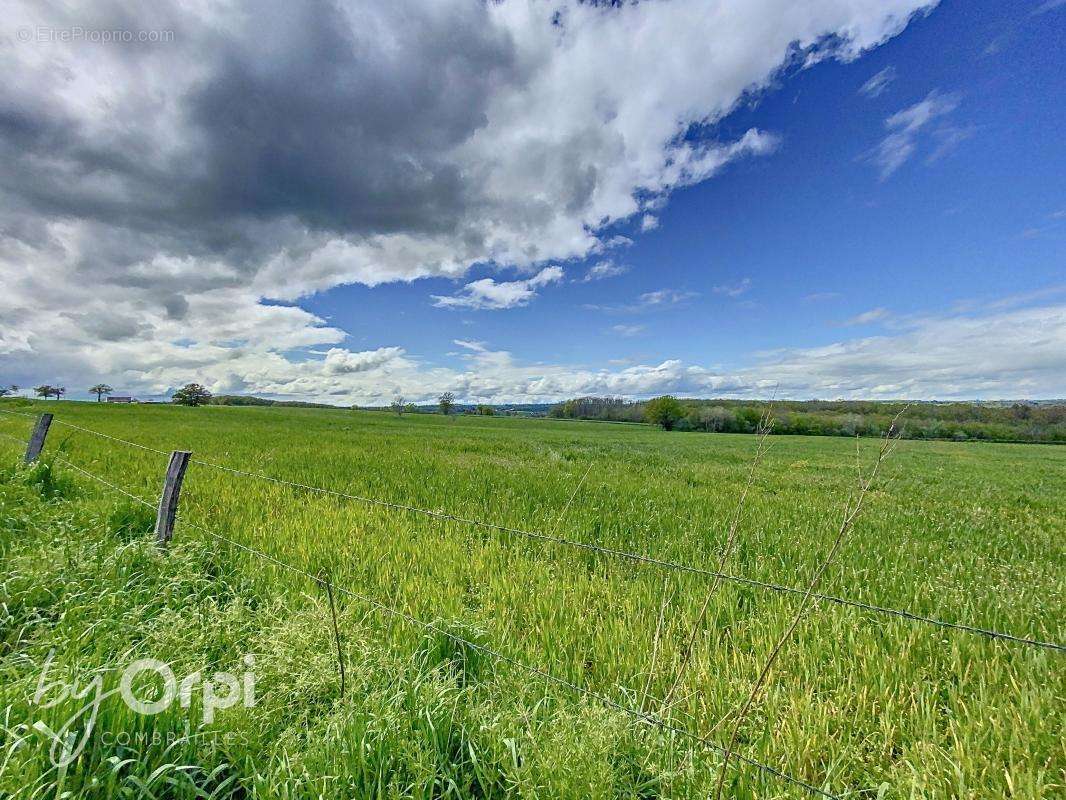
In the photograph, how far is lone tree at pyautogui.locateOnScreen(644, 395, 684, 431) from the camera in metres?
96.1

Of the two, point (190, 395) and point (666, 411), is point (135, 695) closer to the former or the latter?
point (666, 411)

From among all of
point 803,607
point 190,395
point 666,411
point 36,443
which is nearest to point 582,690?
point 803,607

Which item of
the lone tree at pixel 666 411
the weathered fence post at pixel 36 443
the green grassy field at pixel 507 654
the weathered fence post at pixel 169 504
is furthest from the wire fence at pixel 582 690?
the lone tree at pixel 666 411

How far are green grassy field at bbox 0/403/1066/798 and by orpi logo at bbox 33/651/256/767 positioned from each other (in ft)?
0.20

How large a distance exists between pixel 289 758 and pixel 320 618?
1.35m

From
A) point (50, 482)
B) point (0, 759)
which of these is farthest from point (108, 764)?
point (50, 482)

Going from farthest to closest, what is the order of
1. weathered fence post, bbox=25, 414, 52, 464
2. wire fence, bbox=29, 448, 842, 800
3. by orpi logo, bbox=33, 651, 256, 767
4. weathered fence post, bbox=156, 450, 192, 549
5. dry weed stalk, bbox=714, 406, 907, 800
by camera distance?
weathered fence post, bbox=25, 414, 52, 464 → weathered fence post, bbox=156, 450, 192, 549 → wire fence, bbox=29, 448, 842, 800 → by orpi logo, bbox=33, 651, 256, 767 → dry weed stalk, bbox=714, 406, 907, 800

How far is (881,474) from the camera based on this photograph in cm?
1675

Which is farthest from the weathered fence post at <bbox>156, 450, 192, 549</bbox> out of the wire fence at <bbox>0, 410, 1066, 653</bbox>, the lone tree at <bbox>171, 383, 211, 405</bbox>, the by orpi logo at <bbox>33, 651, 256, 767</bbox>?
the lone tree at <bbox>171, 383, 211, 405</bbox>

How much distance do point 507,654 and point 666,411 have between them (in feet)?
324

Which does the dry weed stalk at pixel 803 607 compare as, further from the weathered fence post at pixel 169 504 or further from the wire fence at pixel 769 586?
the weathered fence post at pixel 169 504

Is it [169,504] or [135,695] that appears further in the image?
[169,504]

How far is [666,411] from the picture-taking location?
96750 mm

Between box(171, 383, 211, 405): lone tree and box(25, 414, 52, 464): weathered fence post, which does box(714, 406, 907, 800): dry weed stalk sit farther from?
box(171, 383, 211, 405): lone tree
